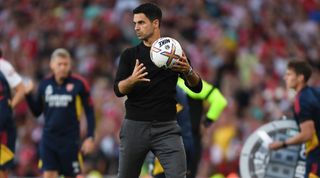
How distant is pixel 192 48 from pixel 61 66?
7176 millimetres

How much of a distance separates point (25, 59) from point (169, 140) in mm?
11040

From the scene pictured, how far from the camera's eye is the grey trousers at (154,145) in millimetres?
9344

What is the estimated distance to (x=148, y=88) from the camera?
933cm

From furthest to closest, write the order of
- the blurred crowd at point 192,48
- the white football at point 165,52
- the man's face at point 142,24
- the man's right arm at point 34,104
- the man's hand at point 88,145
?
the blurred crowd at point 192,48 < the man's right arm at point 34,104 < the man's hand at point 88,145 < the man's face at point 142,24 < the white football at point 165,52

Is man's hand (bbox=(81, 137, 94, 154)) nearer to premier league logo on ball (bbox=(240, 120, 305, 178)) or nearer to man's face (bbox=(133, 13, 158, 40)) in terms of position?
premier league logo on ball (bbox=(240, 120, 305, 178))

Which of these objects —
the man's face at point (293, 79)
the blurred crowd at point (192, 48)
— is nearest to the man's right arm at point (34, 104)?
the man's face at point (293, 79)

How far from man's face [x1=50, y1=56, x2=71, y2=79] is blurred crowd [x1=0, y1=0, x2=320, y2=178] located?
188 inches

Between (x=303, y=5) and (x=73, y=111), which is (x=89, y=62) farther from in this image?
(x=73, y=111)

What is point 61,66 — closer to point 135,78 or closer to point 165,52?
point 135,78

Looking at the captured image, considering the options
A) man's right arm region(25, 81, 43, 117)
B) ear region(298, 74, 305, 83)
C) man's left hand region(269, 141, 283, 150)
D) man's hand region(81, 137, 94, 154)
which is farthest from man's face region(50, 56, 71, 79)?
ear region(298, 74, 305, 83)

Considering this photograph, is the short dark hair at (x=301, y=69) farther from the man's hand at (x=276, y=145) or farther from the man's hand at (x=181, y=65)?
the man's hand at (x=181, y=65)

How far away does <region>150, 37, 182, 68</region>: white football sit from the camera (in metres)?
8.98

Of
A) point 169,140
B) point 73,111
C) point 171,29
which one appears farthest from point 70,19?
point 169,140

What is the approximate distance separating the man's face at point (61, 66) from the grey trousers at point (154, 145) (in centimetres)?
369
